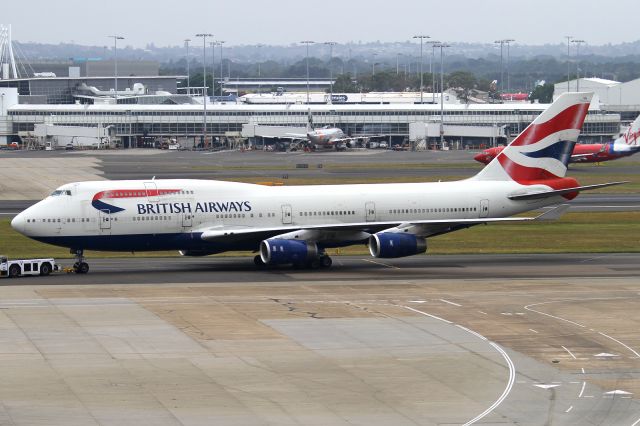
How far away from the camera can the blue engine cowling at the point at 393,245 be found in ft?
194

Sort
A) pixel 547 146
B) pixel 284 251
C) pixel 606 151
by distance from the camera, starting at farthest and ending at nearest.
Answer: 1. pixel 606 151
2. pixel 547 146
3. pixel 284 251

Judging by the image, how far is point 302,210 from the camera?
2441 inches

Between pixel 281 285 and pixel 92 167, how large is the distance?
307ft

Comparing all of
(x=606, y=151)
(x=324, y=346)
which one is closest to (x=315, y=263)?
(x=324, y=346)

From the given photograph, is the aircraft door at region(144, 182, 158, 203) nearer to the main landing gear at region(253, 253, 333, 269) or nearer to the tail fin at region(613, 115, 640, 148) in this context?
the main landing gear at region(253, 253, 333, 269)

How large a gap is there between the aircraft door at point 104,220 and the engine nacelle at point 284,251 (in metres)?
7.68

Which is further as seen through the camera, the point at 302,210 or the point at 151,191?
the point at 302,210

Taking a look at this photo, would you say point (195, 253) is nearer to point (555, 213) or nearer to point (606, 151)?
point (555, 213)

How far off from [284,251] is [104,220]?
9083mm

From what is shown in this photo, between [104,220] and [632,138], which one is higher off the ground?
[632,138]

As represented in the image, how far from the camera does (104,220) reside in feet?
194

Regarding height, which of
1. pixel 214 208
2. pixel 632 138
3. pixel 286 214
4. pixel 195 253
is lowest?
pixel 195 253

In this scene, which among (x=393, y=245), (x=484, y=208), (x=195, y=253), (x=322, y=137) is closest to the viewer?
(x=393, y=245)

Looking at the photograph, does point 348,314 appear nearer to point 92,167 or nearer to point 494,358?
point 494,358
